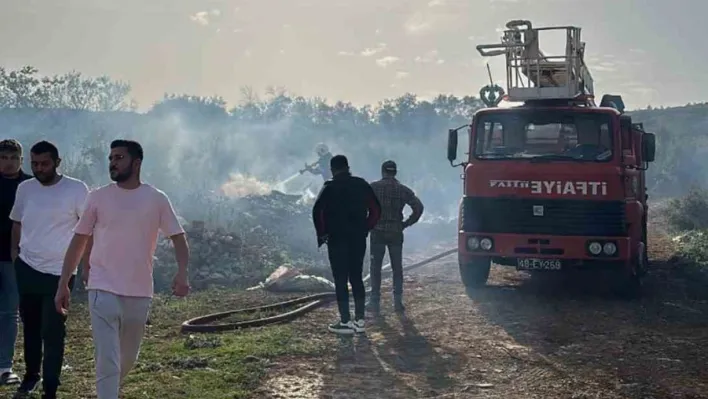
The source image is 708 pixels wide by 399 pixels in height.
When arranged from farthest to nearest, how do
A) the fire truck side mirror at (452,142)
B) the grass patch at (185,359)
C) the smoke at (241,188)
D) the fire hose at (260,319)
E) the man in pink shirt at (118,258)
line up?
the smoke at (241,188) → the fire truck side mirror at (452,142) → the fire hose at (260,319) → the grass patch at (185,359) → the man in pink shirt at (118,258)

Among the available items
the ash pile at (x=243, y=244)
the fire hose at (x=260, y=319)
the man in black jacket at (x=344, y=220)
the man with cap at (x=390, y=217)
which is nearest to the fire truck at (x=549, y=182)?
the man with cap at (x=390, y=217)

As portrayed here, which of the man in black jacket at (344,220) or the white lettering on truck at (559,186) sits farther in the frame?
the white lettering on truck at (559,186)

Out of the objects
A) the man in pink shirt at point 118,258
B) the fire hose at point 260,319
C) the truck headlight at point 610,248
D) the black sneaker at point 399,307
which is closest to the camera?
the man in pink shirt at point 118,258

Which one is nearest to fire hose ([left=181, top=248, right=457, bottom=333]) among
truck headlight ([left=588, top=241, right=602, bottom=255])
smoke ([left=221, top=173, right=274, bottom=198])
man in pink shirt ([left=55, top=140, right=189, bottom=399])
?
truck headlight ([left=588, top=241, right=602, bottom=255])

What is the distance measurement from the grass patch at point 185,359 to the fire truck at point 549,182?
3465 mm

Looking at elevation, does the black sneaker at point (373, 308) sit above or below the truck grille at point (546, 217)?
below

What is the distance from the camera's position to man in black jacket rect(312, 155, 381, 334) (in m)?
8.53

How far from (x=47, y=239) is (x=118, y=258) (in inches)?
45.3

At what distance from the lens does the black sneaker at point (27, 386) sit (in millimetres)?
6082

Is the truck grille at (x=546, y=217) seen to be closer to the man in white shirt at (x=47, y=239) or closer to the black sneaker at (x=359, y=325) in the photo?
the black sneaker at (x=359, y=325)

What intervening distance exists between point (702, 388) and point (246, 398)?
367cm

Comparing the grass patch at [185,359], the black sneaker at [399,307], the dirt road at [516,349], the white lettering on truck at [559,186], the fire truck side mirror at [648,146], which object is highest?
the fire truck side mirror at [648,146]

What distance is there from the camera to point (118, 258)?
4992 mm

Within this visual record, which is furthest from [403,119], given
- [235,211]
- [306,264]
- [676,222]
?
[306,264]
